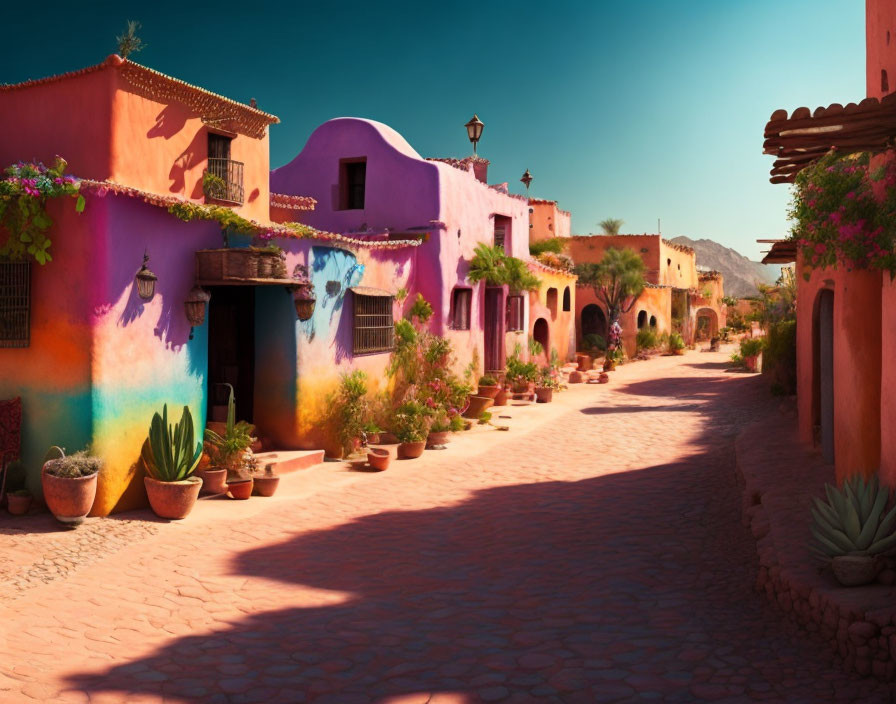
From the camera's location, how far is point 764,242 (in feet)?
45.3

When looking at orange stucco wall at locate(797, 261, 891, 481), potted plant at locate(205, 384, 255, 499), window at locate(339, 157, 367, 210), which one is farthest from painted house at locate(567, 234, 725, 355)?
orange stucco wall at locate(797, 261, 891, 481)

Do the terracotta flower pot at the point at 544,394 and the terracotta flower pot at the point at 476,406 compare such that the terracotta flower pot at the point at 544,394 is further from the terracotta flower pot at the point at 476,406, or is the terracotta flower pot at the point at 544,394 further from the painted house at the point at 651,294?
the painted house at the point at 651,294

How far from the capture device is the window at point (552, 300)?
28922mm

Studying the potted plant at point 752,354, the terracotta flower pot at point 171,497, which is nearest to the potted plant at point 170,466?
the terracotta flower pot at point 171,497

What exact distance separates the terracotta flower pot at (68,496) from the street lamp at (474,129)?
1611cm

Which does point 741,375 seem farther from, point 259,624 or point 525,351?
point 259,624

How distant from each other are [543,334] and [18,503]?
65.8ft

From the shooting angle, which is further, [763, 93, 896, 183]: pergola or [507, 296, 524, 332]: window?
[507, 296, 524, 332]: window

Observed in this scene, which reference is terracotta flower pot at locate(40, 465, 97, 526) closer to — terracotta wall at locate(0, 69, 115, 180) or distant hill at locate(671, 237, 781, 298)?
terracotta wall at locate(0, 69, 115, 180)

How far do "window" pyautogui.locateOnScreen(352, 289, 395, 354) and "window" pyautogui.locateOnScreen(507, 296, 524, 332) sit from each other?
25.3 feet

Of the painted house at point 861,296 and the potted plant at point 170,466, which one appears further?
the potted plant at point 170,466

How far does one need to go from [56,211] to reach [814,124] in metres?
8.23

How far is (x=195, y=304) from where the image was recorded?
423 inches

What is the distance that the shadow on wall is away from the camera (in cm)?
553
